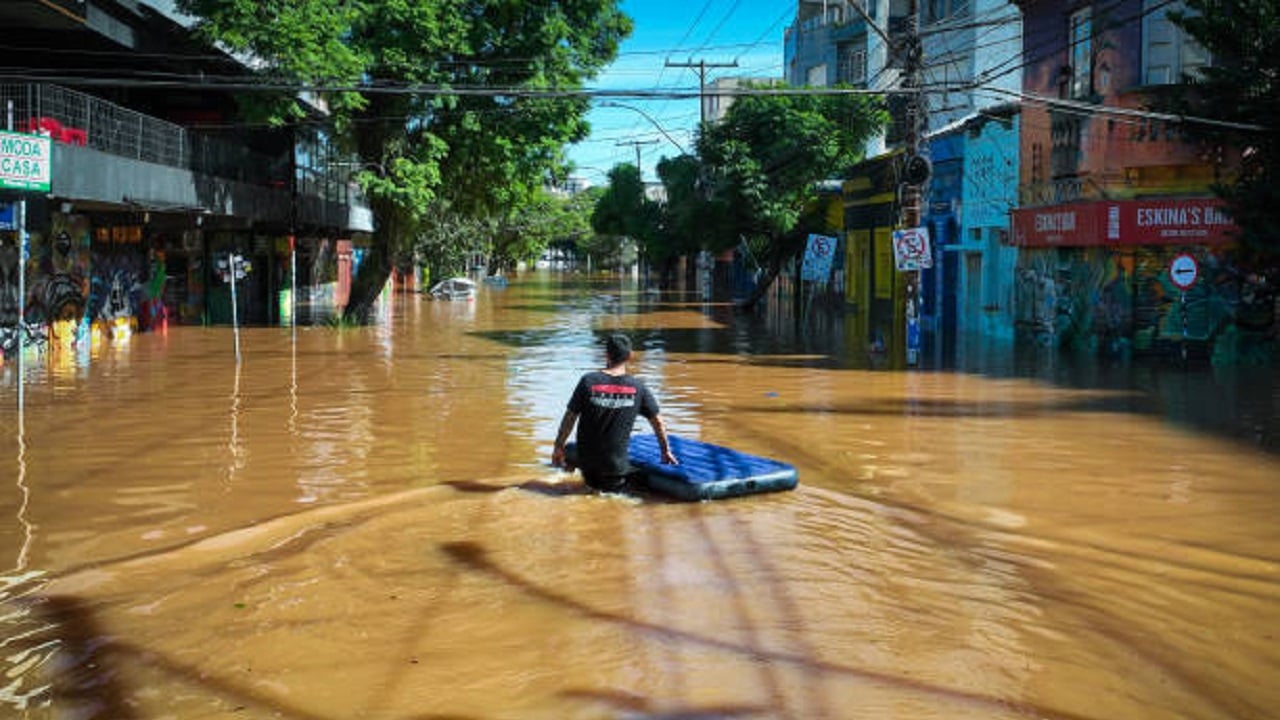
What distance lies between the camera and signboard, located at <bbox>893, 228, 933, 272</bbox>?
22.5m

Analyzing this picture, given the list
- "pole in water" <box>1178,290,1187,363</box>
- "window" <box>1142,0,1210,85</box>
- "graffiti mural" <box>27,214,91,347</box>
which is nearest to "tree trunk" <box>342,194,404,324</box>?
"graffiti mural" <box>27,214,91,347</box>

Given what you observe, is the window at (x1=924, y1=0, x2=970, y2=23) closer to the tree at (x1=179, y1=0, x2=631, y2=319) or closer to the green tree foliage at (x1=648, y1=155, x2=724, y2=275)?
the green tree foliage at (x1=648, y1=155, x2=724, y2=275)

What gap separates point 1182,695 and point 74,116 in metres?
22.8

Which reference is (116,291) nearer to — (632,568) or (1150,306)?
(1150,306)

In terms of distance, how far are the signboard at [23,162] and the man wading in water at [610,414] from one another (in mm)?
7014

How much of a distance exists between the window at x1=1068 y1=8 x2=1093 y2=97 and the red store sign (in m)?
2.67

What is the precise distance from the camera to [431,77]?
31641mm

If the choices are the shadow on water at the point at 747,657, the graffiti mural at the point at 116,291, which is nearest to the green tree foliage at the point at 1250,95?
the shadow on water at the point at 747,657

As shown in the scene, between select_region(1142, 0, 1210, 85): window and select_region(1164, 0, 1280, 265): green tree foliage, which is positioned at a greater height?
select_region(1142, 0, 1210, 85): window

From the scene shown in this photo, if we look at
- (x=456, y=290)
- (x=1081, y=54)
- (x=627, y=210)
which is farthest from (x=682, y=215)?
(x=627, y=210)

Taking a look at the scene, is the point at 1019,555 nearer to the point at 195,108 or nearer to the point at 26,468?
the point at 26,468

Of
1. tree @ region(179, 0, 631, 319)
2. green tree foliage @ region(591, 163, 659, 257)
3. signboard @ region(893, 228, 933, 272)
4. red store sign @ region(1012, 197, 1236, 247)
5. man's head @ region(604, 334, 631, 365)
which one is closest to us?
man's head @ region(604, 334, 631, 365)

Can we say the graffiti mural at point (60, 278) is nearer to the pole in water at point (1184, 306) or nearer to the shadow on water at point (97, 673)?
the shadow on water at point (97, 673)

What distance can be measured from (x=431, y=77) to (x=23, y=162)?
1949 centimetres
